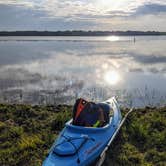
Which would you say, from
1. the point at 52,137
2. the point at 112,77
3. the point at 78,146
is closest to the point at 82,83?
the point at 112,77

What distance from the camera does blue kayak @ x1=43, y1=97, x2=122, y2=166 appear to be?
721 cm

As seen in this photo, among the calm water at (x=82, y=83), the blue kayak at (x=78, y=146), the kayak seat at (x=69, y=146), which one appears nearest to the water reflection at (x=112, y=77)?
the calm water at (x=82, y=83)

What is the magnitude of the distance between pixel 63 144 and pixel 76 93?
31.1ft

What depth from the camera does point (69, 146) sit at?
24.4 feet

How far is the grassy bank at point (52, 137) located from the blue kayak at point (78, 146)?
43 cm

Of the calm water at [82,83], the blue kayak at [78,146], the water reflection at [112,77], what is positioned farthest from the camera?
the water reflection at [112,77]

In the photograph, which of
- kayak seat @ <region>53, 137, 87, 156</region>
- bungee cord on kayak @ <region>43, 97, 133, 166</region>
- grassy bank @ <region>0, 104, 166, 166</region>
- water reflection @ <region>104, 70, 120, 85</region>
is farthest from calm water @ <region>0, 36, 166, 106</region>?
kayak seat @ <region>53, 137, 87, 156</region>

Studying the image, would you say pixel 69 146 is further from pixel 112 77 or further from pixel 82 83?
pixel 112 77

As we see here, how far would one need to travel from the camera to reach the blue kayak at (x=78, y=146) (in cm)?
721

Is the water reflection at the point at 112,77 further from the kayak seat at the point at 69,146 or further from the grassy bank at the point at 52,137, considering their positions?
the kayak seat at the point at 69,146

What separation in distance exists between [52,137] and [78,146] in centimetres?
194

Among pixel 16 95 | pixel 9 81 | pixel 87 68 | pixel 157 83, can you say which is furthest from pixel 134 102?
pixel 87 68

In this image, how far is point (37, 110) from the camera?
12.1 meters

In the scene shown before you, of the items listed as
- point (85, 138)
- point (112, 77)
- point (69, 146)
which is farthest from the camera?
point (112, 77)
